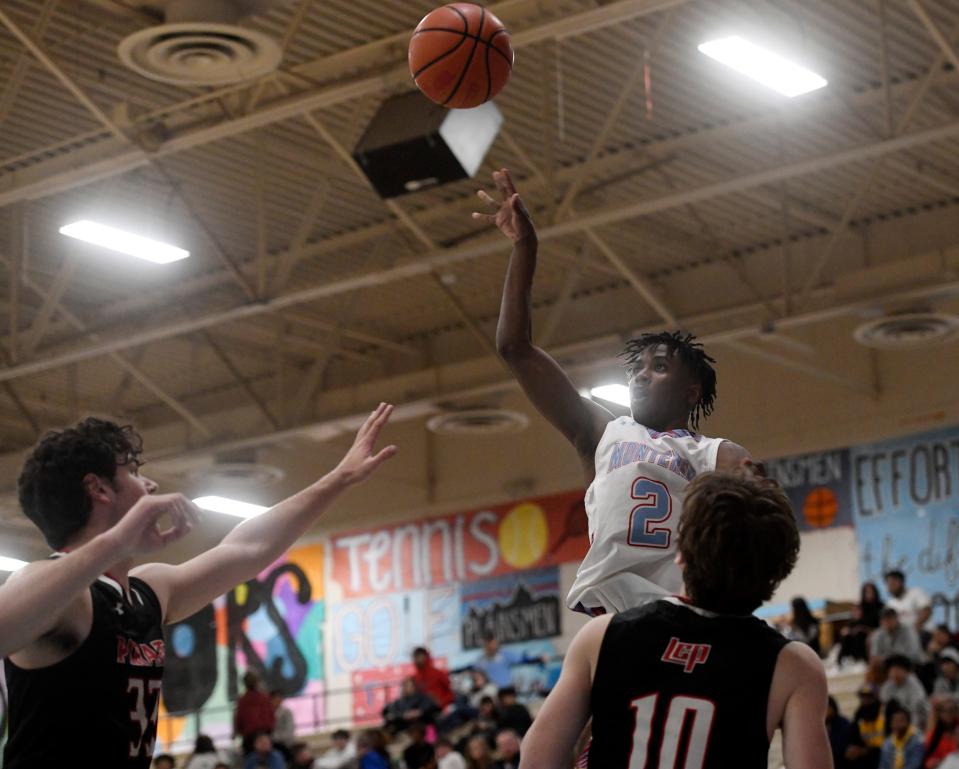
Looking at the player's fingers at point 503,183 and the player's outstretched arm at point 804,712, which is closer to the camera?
the player's outstretched arm at point 804,712

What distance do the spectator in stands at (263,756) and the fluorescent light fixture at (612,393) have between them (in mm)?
5815

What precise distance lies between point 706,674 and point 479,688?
1841 centimetres

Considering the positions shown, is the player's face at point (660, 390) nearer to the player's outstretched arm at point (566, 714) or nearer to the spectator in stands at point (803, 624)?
the player's outstretched arm at point (566, 714)

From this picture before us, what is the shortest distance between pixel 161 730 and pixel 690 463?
26580 millimetres

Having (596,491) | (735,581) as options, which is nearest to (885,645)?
(596,491)

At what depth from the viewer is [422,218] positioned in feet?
65.2

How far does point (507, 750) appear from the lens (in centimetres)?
1700

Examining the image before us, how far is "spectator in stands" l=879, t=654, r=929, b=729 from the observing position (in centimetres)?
1672

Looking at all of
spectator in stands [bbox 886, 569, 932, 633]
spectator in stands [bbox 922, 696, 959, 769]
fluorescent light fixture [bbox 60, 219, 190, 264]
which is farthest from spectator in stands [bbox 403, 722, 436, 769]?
fluorescent light fixture [bbox 60, 219, 190, 264]

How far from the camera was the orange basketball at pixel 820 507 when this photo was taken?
22266 millimetres

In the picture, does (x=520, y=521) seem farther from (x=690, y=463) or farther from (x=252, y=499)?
(x=690, y=463)

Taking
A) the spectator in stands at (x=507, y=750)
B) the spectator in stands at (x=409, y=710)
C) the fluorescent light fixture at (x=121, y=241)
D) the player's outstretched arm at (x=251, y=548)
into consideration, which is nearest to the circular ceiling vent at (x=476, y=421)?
the spectator in stands at (x=409, y=710)

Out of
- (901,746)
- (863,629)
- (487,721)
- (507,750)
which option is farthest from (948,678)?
(487,721)

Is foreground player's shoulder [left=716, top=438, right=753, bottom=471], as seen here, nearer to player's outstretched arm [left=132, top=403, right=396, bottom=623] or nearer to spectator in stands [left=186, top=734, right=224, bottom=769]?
player's outstretched arm [left=132, top=403, right=396, bottom=623]
